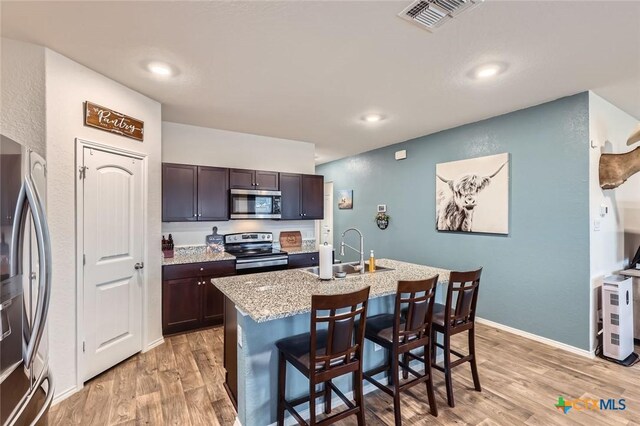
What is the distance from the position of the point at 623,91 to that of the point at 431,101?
6.14 ft

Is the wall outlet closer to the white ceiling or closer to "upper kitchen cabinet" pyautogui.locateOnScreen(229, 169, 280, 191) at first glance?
the white ceiling

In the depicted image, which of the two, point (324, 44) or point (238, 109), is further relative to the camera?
point (238, 109)

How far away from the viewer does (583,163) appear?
119 inches

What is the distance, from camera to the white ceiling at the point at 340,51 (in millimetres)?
1832

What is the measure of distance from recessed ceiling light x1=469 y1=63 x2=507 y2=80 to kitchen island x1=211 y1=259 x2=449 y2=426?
6.33 ft

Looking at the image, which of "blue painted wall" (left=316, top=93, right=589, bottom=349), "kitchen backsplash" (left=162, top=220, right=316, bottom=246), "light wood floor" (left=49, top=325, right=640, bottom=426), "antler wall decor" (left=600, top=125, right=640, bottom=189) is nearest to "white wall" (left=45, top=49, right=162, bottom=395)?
"light wood floor" (left=49, top=325, right=640, bottom=426)

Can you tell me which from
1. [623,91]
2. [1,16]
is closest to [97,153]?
[1,16]

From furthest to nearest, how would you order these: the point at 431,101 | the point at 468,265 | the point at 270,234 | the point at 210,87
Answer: the point at 270,234 → the point at 468,265 → the point at 431,101 → the point at 210,87

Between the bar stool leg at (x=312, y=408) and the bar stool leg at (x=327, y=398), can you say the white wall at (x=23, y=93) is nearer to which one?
the bar stool leg at (x=312, y=408)

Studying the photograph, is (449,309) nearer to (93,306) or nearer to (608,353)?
(608,353)

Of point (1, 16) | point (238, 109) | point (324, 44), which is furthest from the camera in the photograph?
point (238, 109)

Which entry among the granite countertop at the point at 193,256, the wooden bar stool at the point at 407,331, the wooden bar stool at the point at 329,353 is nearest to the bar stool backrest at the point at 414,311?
the wooden bar stool at the point at 407,331

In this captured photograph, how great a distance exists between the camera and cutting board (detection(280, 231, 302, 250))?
4.96 m

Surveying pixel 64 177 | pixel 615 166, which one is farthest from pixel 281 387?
pixel 615 166
